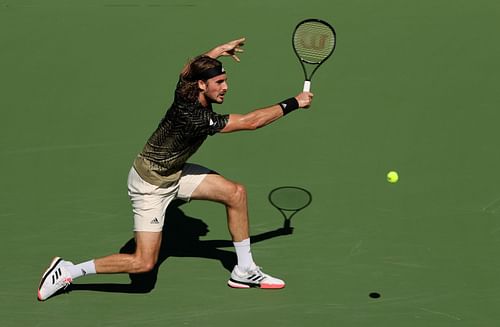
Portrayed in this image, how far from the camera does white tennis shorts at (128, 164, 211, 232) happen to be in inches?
296

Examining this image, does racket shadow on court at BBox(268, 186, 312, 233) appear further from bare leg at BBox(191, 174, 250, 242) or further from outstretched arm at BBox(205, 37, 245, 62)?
outstretched arm at BBox(205, 37, 245, 62)

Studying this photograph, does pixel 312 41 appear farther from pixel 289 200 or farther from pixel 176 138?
pixel 176 138

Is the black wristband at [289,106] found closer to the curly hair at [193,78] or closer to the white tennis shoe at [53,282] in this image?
the curly hair at [193,78]

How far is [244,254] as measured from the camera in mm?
7758

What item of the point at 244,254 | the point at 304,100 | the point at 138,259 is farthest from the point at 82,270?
the point at 304,100

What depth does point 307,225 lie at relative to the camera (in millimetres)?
8406

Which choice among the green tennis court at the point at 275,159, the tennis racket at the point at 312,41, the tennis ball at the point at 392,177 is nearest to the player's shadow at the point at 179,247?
the green tennis court at the point at 275,159

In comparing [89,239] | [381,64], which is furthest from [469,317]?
[381,64]

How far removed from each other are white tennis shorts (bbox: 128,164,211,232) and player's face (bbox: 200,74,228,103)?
0.66m

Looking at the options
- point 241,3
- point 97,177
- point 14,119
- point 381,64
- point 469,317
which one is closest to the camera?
point 469,317

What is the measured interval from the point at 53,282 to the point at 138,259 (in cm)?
68

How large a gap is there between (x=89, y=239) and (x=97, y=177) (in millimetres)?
909

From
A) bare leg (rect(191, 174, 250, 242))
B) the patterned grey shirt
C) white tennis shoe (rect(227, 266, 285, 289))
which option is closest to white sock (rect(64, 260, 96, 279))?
the patterned grey shirt

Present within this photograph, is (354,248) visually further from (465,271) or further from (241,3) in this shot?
(241,3)
